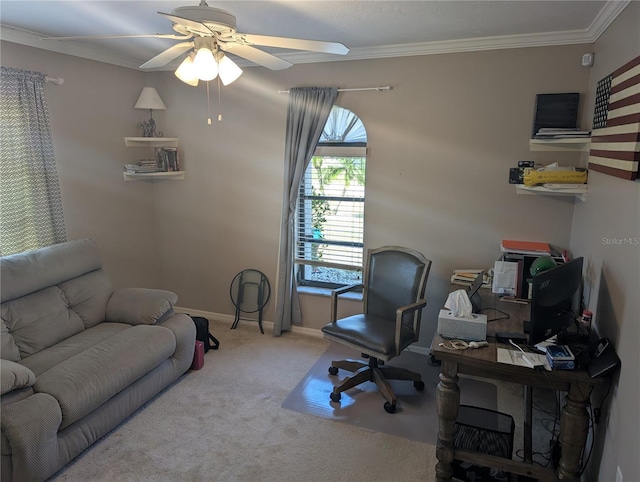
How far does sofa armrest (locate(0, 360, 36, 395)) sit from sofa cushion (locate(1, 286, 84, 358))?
0.55 meters

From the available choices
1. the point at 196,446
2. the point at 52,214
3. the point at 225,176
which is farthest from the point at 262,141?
the point at 196,446

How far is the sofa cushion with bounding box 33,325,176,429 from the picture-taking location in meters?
2.29

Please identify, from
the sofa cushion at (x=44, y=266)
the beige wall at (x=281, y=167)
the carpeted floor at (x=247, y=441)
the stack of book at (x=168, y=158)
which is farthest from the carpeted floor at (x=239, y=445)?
the stack of book at (x=168, y=158)

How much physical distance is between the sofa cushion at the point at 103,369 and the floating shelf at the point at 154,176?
1.55 m

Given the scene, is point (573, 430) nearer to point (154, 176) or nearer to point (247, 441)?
point (247, 441)

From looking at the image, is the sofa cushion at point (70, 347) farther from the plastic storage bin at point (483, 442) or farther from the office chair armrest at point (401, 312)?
the plastic storage bin at point (483, 442)

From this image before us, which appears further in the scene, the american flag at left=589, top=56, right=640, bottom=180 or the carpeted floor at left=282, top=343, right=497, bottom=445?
the carpeted floor at left=282, top=343, right=497, bottom=445

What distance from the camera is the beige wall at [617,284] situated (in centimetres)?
163

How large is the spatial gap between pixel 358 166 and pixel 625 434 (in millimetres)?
2618

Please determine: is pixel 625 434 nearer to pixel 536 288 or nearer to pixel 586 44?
pixel 536 288

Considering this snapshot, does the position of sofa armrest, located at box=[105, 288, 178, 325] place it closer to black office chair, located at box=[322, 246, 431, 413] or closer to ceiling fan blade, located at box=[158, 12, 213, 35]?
black office chair, located at box=[322, 246, 431, 413]

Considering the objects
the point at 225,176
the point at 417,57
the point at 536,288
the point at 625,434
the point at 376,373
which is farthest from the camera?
the point at 225,176

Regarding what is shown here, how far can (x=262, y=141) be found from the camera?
3.89 m

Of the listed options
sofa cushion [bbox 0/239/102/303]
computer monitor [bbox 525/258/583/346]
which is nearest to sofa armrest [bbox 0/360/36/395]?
sofa cushion [bbox 0/239/102/303]
